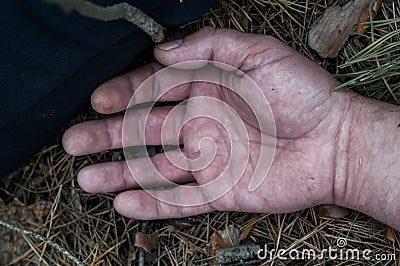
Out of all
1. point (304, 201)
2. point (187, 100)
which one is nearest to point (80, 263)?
point (187, 100)

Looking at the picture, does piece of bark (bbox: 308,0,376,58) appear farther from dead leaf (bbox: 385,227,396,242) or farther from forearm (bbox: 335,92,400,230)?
dead leaf (bbox: 385,227,396,242)

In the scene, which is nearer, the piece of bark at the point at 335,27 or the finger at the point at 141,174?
the piece of bark at the point at 335,27

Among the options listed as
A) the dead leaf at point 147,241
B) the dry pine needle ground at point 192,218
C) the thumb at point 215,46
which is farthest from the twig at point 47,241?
the thumb at point 215,46

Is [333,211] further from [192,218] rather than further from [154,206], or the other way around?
[154,206]

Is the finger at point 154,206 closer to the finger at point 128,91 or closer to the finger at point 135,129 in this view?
the finger at point 135,129

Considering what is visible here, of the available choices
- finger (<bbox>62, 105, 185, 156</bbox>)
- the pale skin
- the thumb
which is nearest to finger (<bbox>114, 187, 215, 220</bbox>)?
the pale skin

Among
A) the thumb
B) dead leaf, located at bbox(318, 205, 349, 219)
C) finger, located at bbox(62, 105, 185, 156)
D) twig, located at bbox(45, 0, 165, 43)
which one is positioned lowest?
dead leaf, located at bbox(318, 205, 349, 219)

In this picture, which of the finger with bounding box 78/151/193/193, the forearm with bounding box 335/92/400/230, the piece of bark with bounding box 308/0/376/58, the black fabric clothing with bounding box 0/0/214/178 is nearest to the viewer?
the black fabric clothing with bounding box 0/0/214/178

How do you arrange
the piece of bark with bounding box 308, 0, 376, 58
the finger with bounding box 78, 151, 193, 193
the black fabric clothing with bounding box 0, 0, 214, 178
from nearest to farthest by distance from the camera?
the black fabric clothing with bounding box 0, 0, 214, 178 < the piece of bark with bounding box 308, 0, 376, 58 < the finger with bounding box 78, 151, 193, 193
